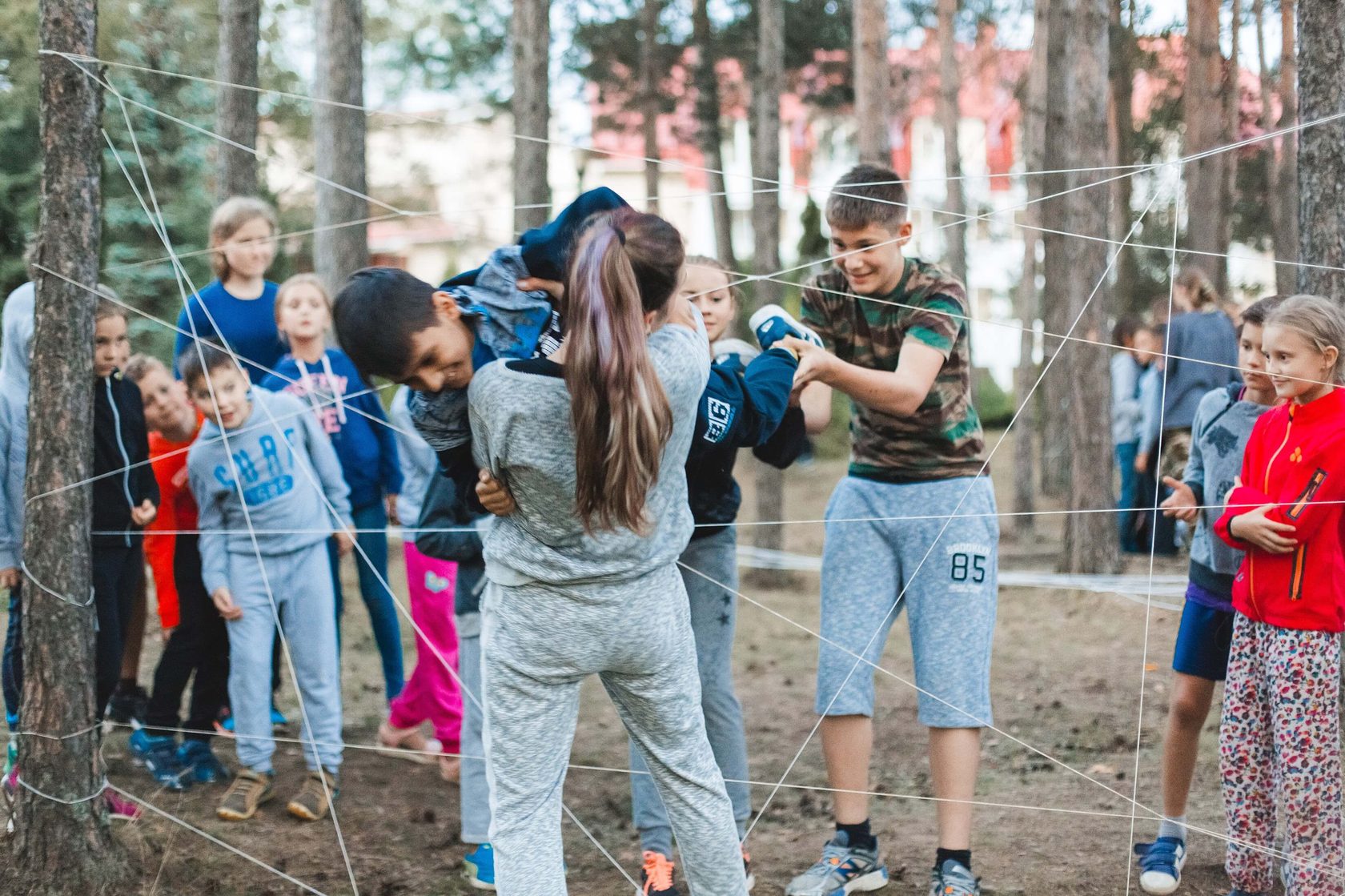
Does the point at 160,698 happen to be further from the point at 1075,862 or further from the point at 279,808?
the point at 1075,862

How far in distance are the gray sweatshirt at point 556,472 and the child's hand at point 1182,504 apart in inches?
53.7

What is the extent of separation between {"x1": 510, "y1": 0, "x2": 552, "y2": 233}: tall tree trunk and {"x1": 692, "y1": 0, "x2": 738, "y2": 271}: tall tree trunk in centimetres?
818

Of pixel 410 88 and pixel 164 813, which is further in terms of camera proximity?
pixel 410 88

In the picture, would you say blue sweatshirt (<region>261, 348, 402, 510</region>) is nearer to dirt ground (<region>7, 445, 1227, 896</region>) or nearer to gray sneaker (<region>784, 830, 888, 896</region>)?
dirt ground (<region>7, 445, 1227, 896</region>)

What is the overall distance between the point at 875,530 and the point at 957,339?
48 cm

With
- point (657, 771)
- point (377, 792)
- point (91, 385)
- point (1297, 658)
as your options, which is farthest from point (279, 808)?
point (1297, 658)

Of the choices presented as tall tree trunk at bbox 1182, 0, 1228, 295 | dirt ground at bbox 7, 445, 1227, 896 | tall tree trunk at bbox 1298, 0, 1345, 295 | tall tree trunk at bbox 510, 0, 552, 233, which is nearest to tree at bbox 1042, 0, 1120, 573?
dirt ground at bbox 7, 445, 1227, 896

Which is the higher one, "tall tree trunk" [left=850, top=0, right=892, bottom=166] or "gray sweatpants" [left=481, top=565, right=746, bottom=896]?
"tall tree trunk" [left=850, top=0, right=892, bottom=166]

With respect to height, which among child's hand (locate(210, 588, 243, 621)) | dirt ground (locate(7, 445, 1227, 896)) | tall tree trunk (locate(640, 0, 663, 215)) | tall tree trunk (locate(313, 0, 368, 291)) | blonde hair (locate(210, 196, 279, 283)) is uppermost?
tall tree trunk (locate(640, 0, 663, 215))

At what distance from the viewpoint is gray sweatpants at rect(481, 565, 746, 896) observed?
84.8 inches

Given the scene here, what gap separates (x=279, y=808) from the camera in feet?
11.8

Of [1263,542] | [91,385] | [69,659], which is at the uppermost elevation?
[91,385]

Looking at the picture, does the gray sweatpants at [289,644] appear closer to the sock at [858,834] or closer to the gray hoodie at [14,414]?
the gray hoodie at [14,414]

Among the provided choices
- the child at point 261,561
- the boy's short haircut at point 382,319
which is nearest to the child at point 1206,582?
the boy's short haircut at point 382,319
